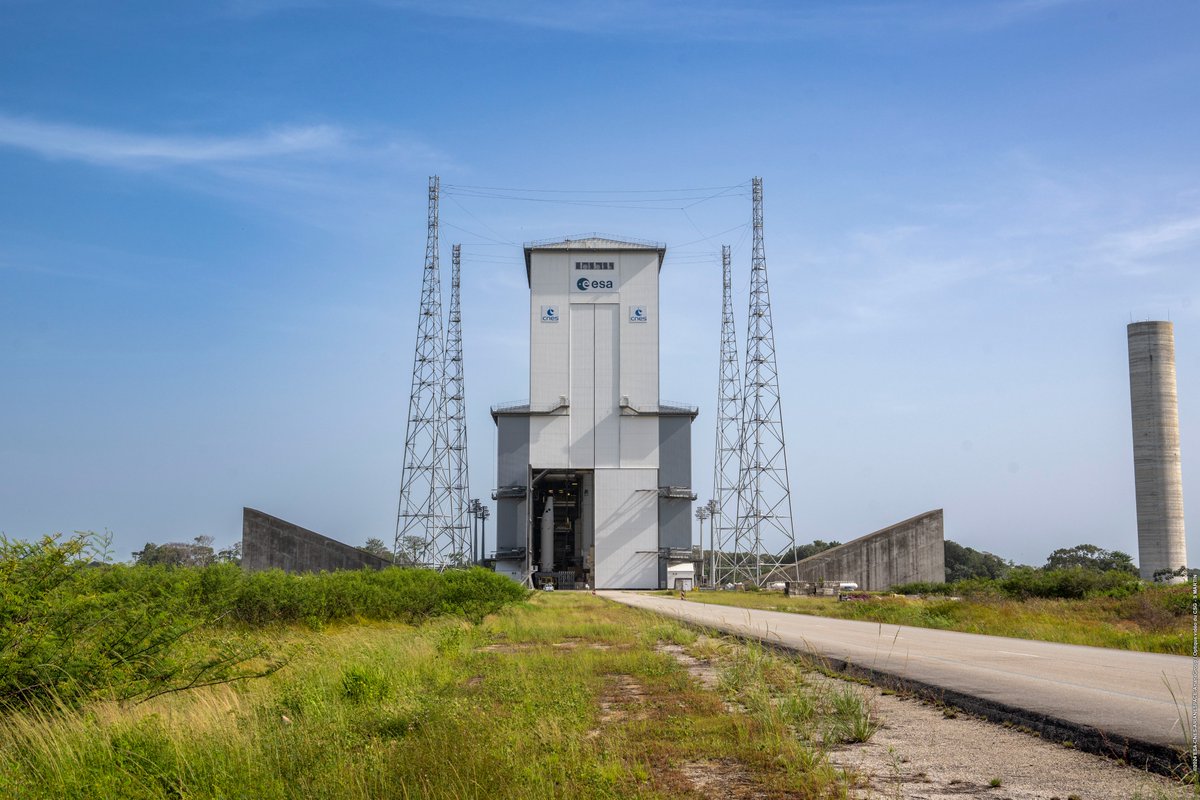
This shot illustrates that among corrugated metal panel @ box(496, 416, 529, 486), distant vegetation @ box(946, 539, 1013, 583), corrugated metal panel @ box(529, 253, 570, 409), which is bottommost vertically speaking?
distant vegetation @ box(946, 539, 1013, 583)

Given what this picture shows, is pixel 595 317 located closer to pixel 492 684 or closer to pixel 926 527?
pixel 926 527

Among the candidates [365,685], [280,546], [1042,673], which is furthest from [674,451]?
[365,685]

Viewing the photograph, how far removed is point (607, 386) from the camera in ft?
208

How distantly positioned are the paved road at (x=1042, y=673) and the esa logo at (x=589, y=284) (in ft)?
147

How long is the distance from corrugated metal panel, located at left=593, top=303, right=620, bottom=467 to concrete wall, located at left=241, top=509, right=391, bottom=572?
16.7 meters

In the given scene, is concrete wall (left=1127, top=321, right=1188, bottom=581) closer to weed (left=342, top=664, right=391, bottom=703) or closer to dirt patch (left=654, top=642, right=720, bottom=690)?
dirt patch (left=654, top=642, right=720, bottom=690)

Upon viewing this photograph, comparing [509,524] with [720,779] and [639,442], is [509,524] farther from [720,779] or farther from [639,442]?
[720,779]

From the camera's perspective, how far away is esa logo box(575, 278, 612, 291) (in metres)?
64.4

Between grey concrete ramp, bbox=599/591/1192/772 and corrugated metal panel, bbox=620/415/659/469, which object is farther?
corrugated metal panel, bbox=620/415/659/469

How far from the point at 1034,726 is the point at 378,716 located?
588 centimetres

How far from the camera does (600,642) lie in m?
19.9

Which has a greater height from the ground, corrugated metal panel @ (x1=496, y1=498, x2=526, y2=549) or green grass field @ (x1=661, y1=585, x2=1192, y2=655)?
corrugated metal panel @ (x1=496, y1=498, x2=526, y2=549)

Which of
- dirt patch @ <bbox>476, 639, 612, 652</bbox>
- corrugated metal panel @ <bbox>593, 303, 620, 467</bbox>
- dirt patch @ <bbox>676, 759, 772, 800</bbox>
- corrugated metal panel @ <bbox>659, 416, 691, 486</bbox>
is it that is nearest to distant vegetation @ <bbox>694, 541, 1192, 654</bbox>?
dirt patch @ <bbox>476, 639, 612, 652</bbox>

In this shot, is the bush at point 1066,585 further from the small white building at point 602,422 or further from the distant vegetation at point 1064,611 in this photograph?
the small white building at point 602,422
